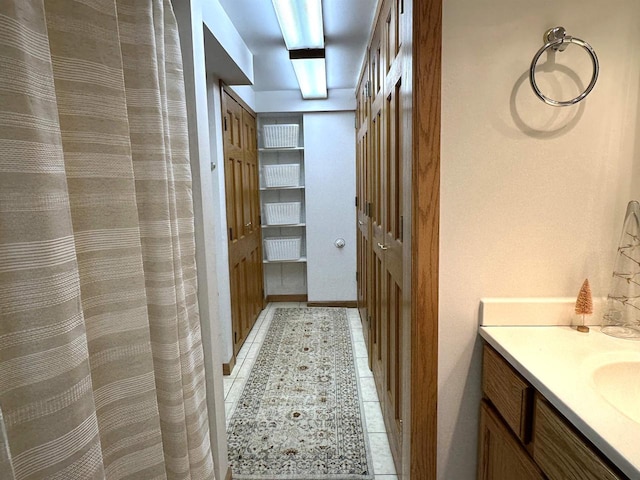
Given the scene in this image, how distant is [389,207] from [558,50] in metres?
0.82

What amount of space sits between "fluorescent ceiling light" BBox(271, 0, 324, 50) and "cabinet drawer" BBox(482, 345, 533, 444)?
162 cm

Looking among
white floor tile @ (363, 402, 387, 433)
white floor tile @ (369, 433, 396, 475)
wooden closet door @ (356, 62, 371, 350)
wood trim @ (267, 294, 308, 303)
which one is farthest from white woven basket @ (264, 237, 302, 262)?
white floor tile @ (369, 433, 396, 475)

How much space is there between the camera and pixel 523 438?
0.88 meters

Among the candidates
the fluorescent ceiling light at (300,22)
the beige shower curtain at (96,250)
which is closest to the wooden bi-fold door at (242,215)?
the fluorescent ceiling light at (300,22)

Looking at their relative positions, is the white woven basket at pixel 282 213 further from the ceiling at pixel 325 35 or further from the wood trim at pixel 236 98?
the ceiling at pixel 325 35

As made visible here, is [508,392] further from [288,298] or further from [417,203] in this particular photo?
[288,298]

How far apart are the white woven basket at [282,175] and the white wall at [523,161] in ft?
9.42

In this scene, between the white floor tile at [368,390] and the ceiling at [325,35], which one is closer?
the ceiling at [325,35]

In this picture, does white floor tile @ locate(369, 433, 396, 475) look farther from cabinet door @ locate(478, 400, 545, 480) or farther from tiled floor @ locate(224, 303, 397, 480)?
cabinet door @ locate(478, 400, 545, 480)

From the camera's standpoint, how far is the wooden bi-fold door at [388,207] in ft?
4.65

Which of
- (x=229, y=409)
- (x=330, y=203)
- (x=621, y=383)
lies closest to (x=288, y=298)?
(x=330, y=203)

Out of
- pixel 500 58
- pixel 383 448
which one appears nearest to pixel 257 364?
pixel 383 448

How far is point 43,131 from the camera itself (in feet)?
1.77

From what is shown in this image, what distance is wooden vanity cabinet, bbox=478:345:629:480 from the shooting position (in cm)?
68
